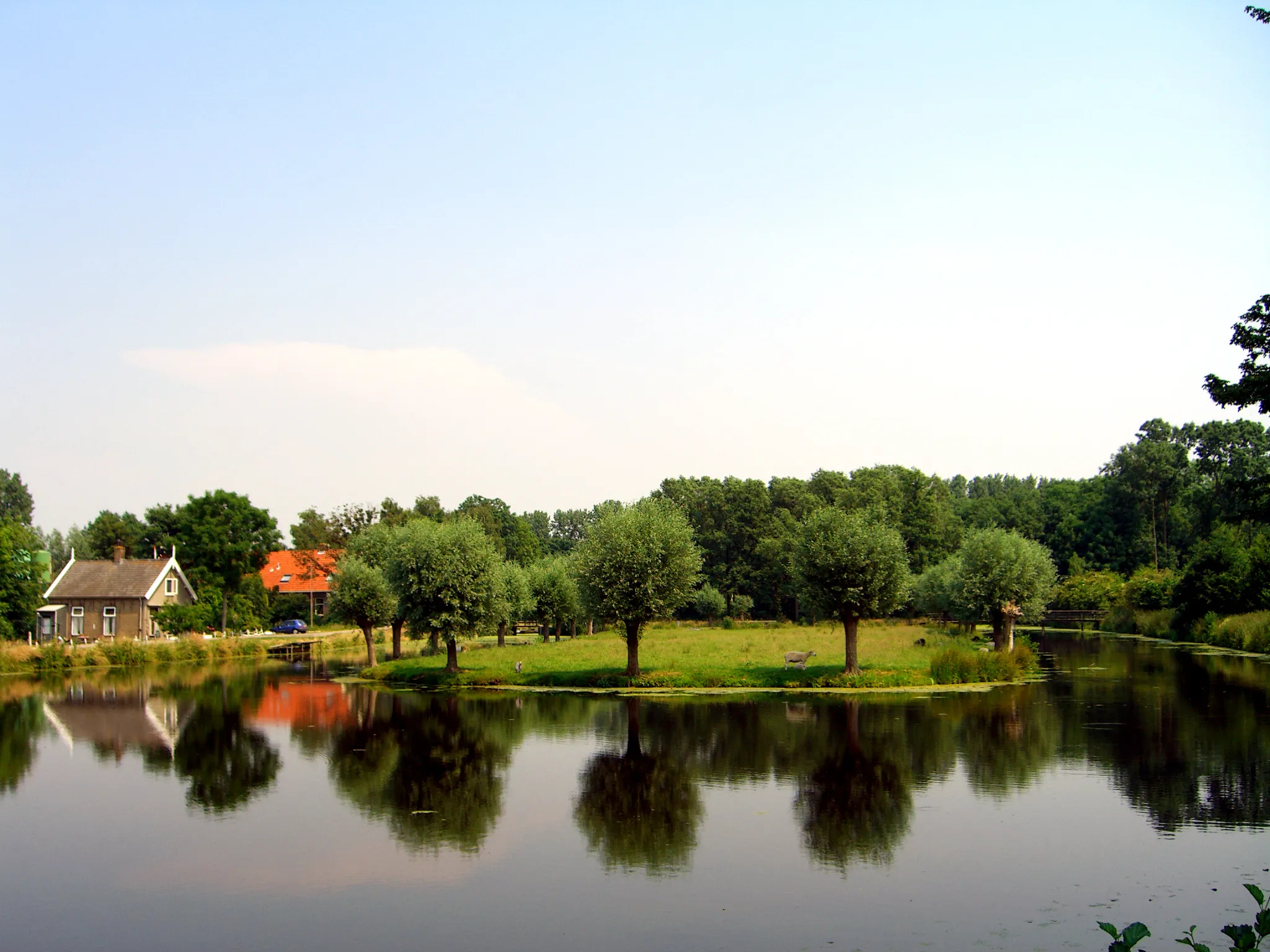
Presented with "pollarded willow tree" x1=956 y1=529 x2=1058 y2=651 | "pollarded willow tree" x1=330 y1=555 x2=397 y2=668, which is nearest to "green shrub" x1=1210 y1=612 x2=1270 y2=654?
"pollarded willow tree" x1=956 y1=529 x2=1058 y2=651

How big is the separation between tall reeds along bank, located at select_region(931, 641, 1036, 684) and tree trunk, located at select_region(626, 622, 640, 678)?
43.4ft

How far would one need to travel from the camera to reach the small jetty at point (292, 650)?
2975 inches

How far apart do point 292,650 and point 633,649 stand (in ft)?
138

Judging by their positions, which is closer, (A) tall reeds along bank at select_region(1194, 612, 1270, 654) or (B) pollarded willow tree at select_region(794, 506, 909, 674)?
(B) pollarded willow tree at select_region(794, 506, 909, 674)

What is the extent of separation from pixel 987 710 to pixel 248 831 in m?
25.5

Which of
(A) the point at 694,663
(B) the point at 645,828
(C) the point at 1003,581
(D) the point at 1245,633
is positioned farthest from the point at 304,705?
(D) the point at 1245,633

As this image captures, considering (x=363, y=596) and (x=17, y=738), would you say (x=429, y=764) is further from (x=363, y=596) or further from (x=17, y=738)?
(x=363, y=596)

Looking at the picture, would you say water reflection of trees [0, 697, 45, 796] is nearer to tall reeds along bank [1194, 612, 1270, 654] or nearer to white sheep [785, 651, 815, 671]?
white sheep [785, 651, 815, 671]

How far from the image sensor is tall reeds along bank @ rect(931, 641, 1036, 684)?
44281 mm

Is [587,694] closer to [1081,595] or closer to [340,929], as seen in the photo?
[340,929]

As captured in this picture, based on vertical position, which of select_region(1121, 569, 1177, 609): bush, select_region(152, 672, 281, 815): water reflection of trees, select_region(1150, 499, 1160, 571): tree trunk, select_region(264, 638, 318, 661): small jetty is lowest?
select_region(264, 638, 318, 661): small jetty

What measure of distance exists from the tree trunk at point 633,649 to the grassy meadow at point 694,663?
1.39ft

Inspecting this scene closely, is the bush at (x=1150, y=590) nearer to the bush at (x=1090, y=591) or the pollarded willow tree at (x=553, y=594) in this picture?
the bush at (x=1090, y=591)

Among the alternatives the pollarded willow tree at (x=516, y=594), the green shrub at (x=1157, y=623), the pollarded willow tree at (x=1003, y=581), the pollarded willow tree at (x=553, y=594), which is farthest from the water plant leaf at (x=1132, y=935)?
the green shrub at (x=1157, y=623)
